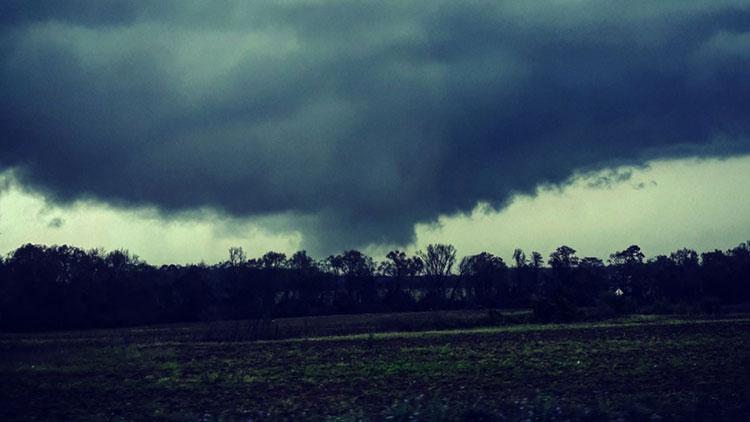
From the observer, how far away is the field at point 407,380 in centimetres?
1831

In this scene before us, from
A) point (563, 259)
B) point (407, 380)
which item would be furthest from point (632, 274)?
point (407, 380)

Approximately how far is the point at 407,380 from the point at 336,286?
124298 mm

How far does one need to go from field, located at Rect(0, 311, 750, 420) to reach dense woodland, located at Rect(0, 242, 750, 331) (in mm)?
40599

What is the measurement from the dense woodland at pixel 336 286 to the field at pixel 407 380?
133 feet

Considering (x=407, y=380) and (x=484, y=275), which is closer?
(x=407, y=380)

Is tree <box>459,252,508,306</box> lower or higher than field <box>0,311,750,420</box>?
higher

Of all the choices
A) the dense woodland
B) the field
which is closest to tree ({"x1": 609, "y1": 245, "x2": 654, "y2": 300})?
the dense woodland

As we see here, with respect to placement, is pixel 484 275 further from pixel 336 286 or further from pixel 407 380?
pixel 407 380

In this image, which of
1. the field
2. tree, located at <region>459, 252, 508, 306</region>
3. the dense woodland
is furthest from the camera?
tree, located at <region>459, 252, 508, 306</region>

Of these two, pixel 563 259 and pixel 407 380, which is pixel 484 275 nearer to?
pixel 563 259

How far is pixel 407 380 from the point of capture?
2828 centimetres

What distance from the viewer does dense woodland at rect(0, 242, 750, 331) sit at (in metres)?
109

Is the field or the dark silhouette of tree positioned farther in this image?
the dark silhouette of tree

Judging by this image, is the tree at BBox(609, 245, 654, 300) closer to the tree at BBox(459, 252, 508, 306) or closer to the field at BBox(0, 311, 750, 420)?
the tree at BBox(459, 252, 508, 306)
